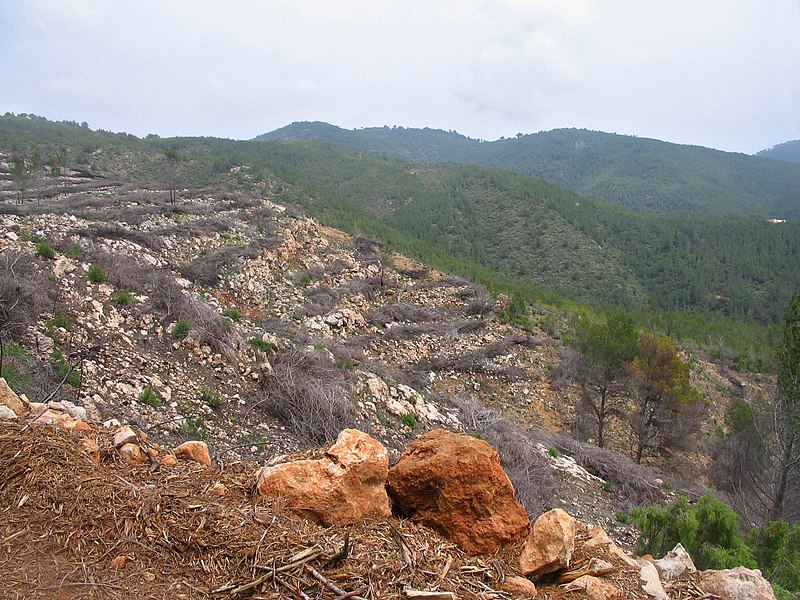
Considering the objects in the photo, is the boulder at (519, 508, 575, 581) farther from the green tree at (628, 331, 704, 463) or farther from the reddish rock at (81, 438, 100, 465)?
the green tree at (628, 331, 704, 463)

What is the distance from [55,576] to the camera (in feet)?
6.38

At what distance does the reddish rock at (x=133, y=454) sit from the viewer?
116 inches

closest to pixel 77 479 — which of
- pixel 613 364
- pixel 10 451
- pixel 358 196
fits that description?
pixel 10 451

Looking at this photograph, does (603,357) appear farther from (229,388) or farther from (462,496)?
(462,496)

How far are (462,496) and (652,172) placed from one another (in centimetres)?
16228

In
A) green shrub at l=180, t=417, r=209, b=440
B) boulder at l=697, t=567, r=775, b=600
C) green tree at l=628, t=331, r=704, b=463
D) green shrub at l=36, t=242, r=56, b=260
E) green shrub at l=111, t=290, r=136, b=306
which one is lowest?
green tree at l=628, t=331, r=704, b=463

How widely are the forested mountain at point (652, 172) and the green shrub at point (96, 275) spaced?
403 ft

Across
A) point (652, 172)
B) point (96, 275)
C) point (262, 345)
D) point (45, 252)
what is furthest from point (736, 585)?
point (652, 172)

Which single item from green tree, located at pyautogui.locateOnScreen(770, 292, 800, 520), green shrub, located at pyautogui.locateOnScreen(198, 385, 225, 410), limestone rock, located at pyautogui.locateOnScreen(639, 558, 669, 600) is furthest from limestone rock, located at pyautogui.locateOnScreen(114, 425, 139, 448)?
green tree, located at pyautogui.locateOnScreen(770, 292, 800, 520)

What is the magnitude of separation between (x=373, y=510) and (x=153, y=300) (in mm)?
7499

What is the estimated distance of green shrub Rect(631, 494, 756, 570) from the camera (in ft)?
17.3

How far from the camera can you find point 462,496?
2.76 meters

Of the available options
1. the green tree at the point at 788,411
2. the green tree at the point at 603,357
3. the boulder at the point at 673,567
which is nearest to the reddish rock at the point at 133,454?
the boulder at the point at 673,567

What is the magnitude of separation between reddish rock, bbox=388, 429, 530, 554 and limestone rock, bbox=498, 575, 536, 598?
284 millimetres
